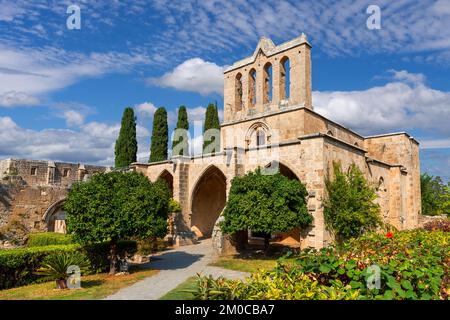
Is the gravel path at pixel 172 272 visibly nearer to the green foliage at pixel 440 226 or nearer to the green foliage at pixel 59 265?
the green foliage at pixel 59 265

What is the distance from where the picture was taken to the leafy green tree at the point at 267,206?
1389cm

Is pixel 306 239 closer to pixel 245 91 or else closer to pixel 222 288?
pixel 222 288

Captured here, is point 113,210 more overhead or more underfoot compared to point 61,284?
more overhead

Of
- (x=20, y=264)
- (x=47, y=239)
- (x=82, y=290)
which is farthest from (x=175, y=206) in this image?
(x=82, y=290)

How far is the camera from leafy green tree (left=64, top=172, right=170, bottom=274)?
10891mm

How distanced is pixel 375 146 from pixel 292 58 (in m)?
11.0

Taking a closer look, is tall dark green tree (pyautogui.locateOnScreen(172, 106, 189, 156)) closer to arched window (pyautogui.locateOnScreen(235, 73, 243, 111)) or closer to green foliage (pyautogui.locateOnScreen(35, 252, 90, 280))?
arched window (pyautogui.locateOnScreen(235, 73, 243, 111))

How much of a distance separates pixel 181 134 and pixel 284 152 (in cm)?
2026

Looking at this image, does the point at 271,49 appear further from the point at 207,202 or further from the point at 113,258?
the point at 113,258

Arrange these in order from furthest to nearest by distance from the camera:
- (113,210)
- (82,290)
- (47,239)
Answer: (47,239) < (113,210) < (82,290)

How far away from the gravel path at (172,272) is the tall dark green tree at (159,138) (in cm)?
1561

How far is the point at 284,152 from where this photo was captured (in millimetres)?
16453

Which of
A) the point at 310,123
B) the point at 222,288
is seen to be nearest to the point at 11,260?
the point at 222,288

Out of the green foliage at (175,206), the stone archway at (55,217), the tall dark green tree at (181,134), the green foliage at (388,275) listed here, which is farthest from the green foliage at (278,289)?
the tall dark green tree at (181,134)
